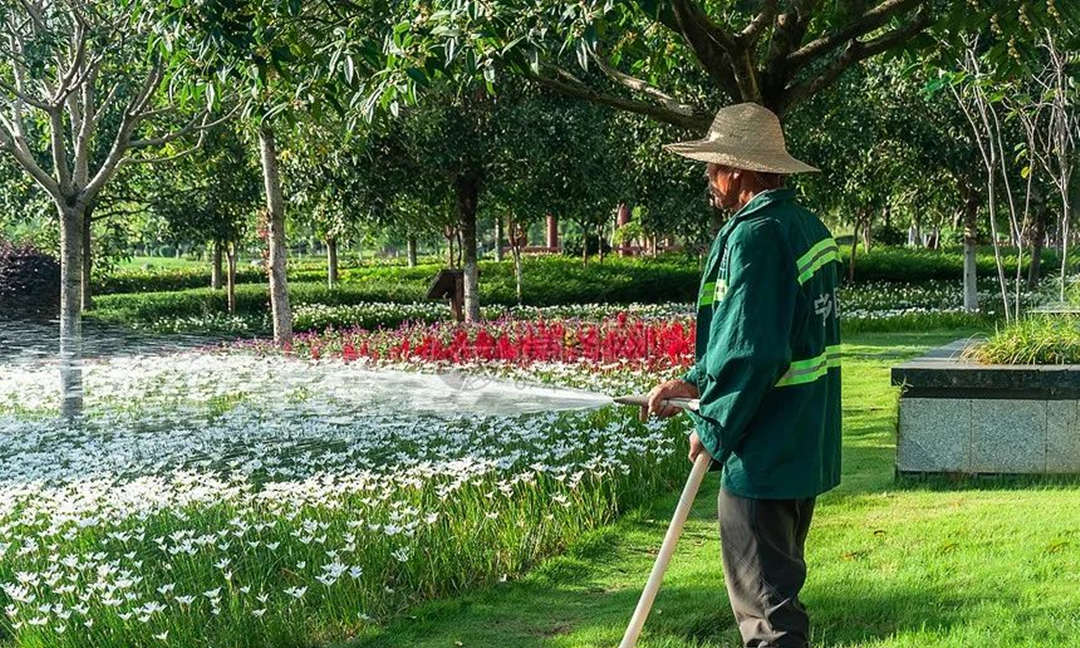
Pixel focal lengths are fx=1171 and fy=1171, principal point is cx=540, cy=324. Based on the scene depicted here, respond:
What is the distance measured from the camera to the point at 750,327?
3.29m

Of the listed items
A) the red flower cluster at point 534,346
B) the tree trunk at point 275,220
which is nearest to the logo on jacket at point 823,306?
the red flower cluster at point 534,346

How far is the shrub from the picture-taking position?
2453 cm

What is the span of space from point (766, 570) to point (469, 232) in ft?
50.3

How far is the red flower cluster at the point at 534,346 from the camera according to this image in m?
12.5

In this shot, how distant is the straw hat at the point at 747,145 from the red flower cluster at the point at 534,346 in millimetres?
8003

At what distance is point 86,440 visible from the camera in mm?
9797

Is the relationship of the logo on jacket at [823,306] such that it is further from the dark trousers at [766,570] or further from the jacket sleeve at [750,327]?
the dark trousers at [766,570]

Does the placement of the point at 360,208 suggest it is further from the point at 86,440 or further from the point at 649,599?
the point at 649,599

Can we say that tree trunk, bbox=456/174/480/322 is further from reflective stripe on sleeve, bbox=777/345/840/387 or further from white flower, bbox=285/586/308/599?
reflective stripe on sleeve, bbox=777/345/840/387

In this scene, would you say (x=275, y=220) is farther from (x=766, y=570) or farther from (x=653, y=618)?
(x=766, y=570)

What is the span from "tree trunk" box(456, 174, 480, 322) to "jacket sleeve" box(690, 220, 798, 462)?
15196 millimetres

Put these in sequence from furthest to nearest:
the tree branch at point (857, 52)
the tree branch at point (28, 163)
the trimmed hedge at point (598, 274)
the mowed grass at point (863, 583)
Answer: the trimmed hedge at point (598, 274) < the tree branch at point (28, 163) < the tree branch at point (857, 52) < the mowed grass at point (863, 583)

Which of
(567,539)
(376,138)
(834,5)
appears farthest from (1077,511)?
(376,138)

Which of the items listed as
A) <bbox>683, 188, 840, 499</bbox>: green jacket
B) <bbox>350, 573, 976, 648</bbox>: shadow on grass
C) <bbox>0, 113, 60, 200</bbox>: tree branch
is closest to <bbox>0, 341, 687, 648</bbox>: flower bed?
<bbox>350, 573, 976, 648</bbox>: shadow on grass
